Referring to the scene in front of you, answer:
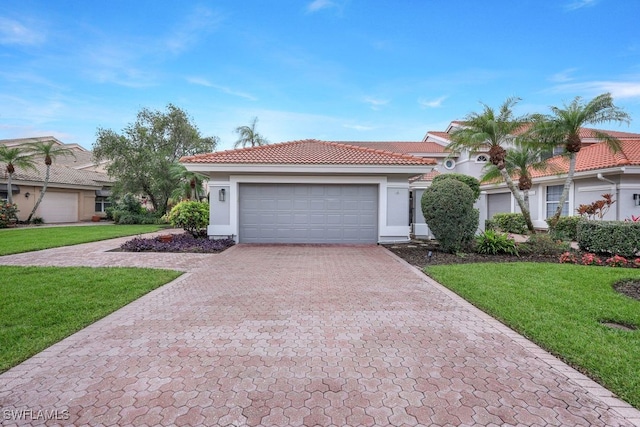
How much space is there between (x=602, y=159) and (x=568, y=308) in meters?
13.2

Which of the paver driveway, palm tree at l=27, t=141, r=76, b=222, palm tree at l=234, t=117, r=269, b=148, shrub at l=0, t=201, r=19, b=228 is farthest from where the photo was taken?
palm tree at l=234, t=117, r=269, b=148

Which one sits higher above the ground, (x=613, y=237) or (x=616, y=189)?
(x=616, y=189)

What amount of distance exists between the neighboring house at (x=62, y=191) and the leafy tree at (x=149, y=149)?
13.2 feet

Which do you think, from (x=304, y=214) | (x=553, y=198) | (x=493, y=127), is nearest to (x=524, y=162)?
(x=493, y=127)

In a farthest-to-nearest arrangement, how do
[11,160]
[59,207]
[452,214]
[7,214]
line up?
[59,207], [11,160], [7,214], [452,214]

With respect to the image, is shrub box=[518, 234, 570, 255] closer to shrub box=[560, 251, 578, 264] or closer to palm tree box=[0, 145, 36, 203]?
shrub box=[560, 251, 578, 264]

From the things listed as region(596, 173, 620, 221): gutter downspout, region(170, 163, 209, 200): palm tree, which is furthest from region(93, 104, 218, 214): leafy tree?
region(596, 173, 620, 221): gutter downspout

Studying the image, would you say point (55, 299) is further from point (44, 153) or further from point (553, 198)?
point (44, 153)

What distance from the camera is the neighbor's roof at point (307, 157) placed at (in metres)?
12.4

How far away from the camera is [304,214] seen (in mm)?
12930

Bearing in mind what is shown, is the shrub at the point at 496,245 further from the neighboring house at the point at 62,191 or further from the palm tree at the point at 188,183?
the neighboring house at the point at 62,191

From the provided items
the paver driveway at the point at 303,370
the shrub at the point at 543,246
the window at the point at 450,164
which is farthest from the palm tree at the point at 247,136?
the paver driveway at the point at 303,370

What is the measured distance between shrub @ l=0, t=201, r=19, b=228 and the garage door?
3010 millimetres

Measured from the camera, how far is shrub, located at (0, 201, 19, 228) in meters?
19.6
